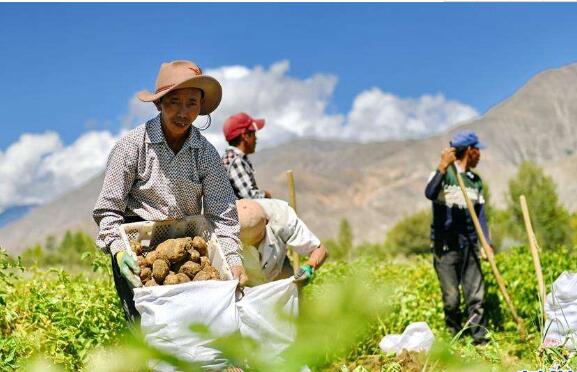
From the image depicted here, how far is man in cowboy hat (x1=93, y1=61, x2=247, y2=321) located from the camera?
2.79 meters

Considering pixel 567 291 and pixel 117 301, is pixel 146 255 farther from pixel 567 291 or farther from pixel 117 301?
pixel 567 291

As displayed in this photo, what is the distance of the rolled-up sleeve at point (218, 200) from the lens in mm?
2982

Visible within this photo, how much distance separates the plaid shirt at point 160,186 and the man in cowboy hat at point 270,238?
0.47m

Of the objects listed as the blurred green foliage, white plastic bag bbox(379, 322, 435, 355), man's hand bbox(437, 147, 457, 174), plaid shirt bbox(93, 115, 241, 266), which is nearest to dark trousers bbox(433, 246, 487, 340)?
man's hand bbox(437, 147, 457, 174)

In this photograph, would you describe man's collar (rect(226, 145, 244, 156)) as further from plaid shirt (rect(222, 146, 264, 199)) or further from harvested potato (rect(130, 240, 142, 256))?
harvested potato (rect(130, 240, 142, 256))

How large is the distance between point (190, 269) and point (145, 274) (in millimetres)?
173

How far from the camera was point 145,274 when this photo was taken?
8.93 feet

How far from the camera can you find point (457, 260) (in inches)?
235

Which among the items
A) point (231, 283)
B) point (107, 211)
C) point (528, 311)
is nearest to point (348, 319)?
point (231, 283)

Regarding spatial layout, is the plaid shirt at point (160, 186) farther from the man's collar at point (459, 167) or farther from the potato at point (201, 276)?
the man's collar at point (459, 167)

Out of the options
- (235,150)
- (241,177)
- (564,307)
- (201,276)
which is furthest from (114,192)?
(564,307)

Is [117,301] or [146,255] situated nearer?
[146,255]

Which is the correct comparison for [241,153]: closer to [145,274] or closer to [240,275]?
[240,275]

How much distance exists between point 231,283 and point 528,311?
5.20 metres
